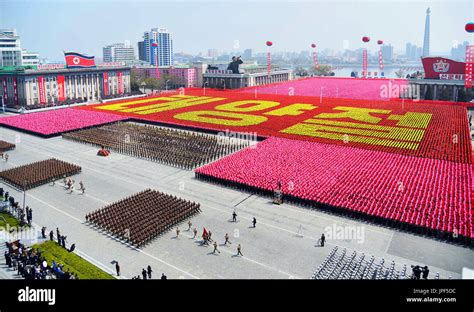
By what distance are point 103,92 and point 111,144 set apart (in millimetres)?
60301

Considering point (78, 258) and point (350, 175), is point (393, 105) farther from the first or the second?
point (78, 258)

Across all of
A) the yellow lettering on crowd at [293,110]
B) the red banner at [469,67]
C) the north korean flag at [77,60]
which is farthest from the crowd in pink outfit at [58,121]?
the red banner at [469,67]

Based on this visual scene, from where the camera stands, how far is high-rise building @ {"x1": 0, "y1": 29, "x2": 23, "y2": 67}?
502 ft

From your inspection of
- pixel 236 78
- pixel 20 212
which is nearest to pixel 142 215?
pixel 20 212

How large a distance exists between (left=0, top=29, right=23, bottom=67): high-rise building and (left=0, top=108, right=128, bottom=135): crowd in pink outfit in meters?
99.4

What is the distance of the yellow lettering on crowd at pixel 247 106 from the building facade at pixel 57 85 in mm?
42219

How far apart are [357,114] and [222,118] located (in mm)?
27197

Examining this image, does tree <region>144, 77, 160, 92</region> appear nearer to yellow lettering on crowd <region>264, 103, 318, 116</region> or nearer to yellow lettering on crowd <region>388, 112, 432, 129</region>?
yellow lettering on crowd <region>264, 103, 318, 116</region>

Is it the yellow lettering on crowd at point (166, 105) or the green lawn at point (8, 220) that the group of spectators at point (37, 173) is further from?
the yellow lettering on crowd at point (166, 105)

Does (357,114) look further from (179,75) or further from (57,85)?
(179,75)

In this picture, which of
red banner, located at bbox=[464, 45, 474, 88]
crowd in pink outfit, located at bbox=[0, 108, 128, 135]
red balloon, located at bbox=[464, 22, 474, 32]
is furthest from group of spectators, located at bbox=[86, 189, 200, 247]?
red banner, located at bbox=[464, 45, 474, 88]

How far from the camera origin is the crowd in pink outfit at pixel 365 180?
29125mm

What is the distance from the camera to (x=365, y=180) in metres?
36.2
